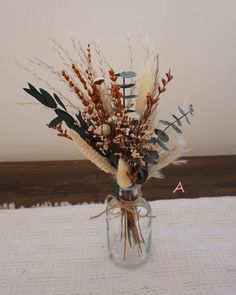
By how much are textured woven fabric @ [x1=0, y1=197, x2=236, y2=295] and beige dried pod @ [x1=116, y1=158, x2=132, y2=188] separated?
9.2 inches

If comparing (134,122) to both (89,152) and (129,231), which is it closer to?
(89,152)

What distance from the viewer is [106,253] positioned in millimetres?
867

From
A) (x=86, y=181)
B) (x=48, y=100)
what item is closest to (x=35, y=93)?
(x=48, y=100)

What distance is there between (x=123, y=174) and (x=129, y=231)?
0.20 metres

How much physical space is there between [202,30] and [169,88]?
21 cm

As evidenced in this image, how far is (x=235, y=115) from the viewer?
1.32 metres

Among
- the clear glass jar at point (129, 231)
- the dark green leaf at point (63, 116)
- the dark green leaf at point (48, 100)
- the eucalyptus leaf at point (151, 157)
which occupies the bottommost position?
the clear glass jar at point (129, 231)

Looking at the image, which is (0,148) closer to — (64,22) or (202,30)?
(64,22)

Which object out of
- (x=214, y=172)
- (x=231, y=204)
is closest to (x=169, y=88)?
(x=214, y=172)

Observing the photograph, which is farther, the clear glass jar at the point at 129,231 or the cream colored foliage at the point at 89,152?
the clear glass jar at the point at 129,231

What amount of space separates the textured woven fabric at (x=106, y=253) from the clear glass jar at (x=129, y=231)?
25mm

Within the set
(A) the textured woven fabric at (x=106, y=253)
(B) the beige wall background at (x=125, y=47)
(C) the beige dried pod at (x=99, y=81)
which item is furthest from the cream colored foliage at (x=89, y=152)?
(B) the beige wall background at (x=125, y=47)

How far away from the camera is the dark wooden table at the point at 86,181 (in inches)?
41.9

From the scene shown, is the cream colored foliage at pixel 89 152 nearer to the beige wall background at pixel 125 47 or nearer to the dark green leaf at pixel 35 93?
the dark green leaf at pixel 35 93
